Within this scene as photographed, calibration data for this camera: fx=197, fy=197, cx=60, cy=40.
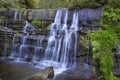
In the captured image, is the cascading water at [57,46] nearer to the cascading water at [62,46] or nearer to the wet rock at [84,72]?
the cascading water at [62,46]

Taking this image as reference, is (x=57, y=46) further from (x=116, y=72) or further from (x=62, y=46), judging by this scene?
(x=116, y=72)

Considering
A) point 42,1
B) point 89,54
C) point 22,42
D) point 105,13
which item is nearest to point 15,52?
point 22,42

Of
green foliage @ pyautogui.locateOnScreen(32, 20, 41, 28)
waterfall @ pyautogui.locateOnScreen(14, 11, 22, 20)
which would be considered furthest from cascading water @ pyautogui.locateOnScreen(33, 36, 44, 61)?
waterfall @ pyautogui.locateOnScreen(14, 11, 22, 20)

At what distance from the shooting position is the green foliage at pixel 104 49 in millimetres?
9813

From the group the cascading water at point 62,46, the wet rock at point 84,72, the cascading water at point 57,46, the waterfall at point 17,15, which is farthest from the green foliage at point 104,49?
the waterfall at point 17,15

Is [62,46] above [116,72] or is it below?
above

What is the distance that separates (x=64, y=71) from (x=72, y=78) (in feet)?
4.05

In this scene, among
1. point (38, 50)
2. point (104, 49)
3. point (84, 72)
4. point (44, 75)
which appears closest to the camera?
point (44, 75)

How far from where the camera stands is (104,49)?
10.6 metres

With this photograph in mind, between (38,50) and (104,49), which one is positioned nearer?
(104,49)

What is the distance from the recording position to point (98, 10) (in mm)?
14109

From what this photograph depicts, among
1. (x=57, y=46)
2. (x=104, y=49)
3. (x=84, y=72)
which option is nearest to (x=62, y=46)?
(x=57, y=46)

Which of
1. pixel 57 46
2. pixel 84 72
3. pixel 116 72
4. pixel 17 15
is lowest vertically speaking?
pixel 84 72

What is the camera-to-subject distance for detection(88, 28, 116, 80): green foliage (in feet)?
32.2
